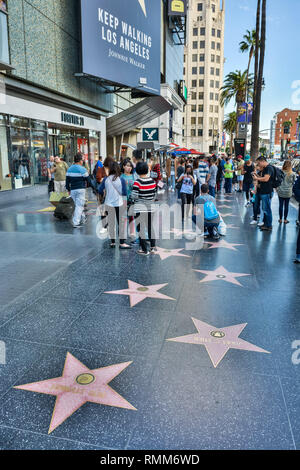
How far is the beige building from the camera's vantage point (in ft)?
288

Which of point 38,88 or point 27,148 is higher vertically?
point 38,88

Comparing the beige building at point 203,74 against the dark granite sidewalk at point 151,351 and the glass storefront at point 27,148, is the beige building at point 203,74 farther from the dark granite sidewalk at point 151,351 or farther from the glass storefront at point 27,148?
the dark granite sidewalk at point 151,351

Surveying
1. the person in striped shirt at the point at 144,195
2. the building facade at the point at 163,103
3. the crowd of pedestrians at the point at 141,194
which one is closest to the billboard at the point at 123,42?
the building facade at the point at 163,103

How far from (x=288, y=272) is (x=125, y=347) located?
370 centimetres

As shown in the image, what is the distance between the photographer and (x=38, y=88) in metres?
15.2

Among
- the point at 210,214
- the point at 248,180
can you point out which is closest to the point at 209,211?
the point at 210,214

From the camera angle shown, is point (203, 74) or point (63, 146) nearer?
point (63, 146)

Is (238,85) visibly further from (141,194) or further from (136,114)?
(141,194)

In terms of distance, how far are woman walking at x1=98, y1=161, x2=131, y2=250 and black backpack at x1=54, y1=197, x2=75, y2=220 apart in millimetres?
3051

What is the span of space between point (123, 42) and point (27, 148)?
30.5 feet

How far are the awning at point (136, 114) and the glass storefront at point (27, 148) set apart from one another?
5.74 metres

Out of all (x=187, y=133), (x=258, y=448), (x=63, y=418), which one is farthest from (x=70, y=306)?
(x=187, y=133)

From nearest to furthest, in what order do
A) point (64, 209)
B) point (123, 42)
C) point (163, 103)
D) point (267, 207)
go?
point (267, 207), point (64, 209), point (123, 42), point (163, 103)
